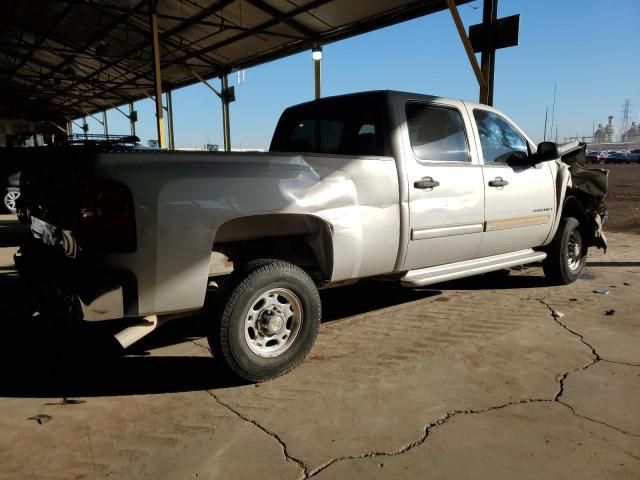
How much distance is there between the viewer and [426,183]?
11.9 feet

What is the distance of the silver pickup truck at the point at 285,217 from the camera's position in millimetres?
2428

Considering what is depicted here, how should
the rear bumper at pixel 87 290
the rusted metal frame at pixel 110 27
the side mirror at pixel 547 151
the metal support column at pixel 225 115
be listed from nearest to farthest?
the rear bumper at pixel 87 290 < the side mirror at pixel 547 151 < the rusted metal frame at pixel 110 27 < the metal support column at pixel 225 115

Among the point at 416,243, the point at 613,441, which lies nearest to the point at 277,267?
the point at 416,243

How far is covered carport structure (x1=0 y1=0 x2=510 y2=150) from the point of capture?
1148cm

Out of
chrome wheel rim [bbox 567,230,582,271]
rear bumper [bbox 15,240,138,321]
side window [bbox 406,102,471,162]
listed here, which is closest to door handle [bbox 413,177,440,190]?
side window [bbox 406,102,471,162]

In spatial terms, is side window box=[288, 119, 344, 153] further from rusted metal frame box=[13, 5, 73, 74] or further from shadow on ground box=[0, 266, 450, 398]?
rusted metal frame box=[13, 5, 73, 74]

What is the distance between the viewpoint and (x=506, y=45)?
8.01 metres

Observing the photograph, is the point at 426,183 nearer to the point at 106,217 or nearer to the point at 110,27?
the point at 106,217

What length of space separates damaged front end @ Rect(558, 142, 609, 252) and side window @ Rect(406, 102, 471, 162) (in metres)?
1.97

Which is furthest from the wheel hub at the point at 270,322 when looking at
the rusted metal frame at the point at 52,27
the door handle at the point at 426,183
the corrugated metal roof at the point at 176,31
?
the rusted metal frame at the point at 52,27

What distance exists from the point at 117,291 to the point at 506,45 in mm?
7918

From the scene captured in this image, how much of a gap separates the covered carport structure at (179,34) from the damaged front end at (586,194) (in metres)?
3.66

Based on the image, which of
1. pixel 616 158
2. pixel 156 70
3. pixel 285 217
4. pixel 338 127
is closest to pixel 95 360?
pixel 285 217

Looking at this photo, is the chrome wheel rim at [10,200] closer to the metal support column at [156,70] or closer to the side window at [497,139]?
the metal support column at [156,70]
